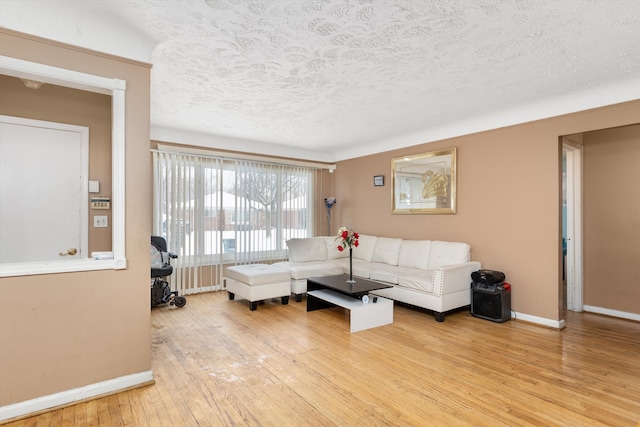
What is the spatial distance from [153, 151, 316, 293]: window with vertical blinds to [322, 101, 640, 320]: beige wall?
2.58m

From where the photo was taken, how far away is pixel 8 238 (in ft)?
9.12

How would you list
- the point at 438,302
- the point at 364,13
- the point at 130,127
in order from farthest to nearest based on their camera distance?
the point at 438,302, the point at 130,127, the point at 364,13

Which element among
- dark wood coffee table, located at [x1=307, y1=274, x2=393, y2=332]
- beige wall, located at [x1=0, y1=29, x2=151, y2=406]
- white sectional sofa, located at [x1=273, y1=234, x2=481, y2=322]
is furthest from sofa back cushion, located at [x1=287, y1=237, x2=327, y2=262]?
beige wall, located at [x1=0, y1=29, x2=151, y2=406]

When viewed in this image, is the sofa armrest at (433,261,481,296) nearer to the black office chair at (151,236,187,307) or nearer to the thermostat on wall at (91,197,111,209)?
the black office chair at (151,236,187,307)

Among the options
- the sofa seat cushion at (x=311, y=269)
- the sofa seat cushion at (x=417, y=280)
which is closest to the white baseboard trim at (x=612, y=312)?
the sofa seat cushion at (x=417, y=280)

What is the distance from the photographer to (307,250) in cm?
562

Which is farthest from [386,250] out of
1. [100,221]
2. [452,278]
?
[100,221]

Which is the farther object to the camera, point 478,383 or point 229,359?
point 229,359

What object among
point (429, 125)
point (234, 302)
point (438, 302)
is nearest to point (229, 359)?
point (234, 302)

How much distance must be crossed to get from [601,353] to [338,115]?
3747 mm

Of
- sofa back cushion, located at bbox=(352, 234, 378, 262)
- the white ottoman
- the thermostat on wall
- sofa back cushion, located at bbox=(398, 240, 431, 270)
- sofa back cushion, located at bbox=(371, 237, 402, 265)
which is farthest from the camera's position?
sofa back cushion, located at bbox=(352, 234, 378, 262)

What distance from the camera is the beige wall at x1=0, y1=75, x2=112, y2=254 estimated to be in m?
2.74

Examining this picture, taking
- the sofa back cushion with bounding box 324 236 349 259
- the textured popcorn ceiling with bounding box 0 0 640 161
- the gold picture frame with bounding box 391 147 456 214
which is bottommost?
the sofa back cushion with bounding box 324 236 349 259

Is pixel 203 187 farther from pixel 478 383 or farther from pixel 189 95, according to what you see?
pixel 478 383
